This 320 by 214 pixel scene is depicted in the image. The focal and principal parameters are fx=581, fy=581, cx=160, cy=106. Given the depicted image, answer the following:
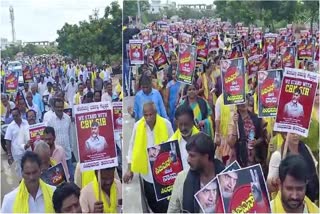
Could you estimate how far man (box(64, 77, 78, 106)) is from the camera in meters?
4.52

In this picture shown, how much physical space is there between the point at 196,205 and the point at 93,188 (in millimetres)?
809

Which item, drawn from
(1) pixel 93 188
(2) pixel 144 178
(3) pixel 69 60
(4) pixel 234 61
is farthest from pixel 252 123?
(1) pixel 93 188

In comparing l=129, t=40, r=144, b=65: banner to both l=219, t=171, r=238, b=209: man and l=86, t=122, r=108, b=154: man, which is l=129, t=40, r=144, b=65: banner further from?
l=219, t=171, r=238, b=209: man

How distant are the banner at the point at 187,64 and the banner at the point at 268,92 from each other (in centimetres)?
129

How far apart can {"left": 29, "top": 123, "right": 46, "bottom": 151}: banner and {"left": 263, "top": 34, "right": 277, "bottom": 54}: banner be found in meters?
6.65

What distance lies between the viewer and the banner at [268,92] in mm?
4723

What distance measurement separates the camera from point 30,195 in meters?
3.58

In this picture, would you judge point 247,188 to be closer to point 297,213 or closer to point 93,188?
point 297,213

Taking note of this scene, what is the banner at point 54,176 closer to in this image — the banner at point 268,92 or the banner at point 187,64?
the banner at point 268,92

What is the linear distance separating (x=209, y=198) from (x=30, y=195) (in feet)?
3.89

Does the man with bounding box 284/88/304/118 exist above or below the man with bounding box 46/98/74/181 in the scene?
above

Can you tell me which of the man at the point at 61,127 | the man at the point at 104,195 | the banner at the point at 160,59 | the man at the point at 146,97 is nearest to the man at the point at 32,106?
the man at the point at 61,127

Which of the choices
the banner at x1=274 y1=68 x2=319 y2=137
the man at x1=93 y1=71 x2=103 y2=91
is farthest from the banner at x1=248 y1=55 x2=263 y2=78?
the banner at x1=274 y1=68 x2=319 y2=137

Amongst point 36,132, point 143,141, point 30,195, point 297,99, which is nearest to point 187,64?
point 143,141
